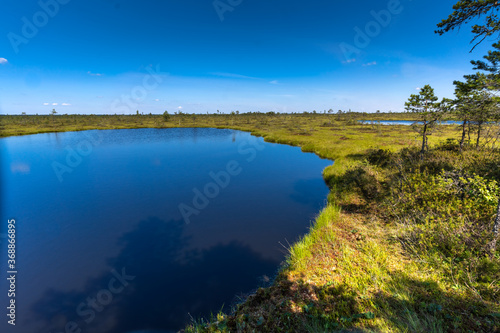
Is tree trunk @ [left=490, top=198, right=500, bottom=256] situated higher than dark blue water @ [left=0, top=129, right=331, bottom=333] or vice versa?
tree trunk @ [left=490, top=198, right=500, bottom=256]

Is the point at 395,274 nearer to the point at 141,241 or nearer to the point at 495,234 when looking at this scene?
the point at 495,234

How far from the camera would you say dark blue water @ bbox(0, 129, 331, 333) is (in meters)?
9.15

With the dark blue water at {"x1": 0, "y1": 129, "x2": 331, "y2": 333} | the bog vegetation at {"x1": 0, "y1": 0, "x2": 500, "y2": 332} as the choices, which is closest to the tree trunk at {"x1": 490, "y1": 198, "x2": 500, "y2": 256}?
the bog vegetation at {"x1": 0, "y1": 0, "x2": 500, "y2": 332}

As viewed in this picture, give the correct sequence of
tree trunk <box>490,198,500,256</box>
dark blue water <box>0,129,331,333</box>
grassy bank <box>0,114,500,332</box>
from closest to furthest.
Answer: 1. grassy bank <box>0,114,500,332</box>
2. tree trunk <box>490,198,500,256</box>
3. dark blue water <box>0,129,331,333</box>

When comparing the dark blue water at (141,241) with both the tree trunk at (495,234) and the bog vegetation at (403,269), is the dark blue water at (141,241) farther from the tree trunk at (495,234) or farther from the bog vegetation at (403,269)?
the tree trunk at (495,234)

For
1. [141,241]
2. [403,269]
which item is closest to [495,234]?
[403,269]

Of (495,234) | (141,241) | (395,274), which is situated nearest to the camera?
(395,274)

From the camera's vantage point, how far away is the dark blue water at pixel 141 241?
9.15 m

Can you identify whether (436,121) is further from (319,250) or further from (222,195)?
(222,195)

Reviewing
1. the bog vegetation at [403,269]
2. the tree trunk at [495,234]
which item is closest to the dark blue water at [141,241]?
the bog vegetation at [403,269]

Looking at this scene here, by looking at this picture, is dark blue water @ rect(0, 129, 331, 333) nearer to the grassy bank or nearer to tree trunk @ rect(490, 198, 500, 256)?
the grassy bank

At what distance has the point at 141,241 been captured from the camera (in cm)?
1365

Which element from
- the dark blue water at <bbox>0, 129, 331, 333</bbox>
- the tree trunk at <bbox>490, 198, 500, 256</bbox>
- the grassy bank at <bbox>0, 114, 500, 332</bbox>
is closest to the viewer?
the grassy bank at <bbox>0, 114, 500, 332</bbox>

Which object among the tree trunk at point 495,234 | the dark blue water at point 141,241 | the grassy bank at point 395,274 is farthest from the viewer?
the dark blue water at point 141,241
